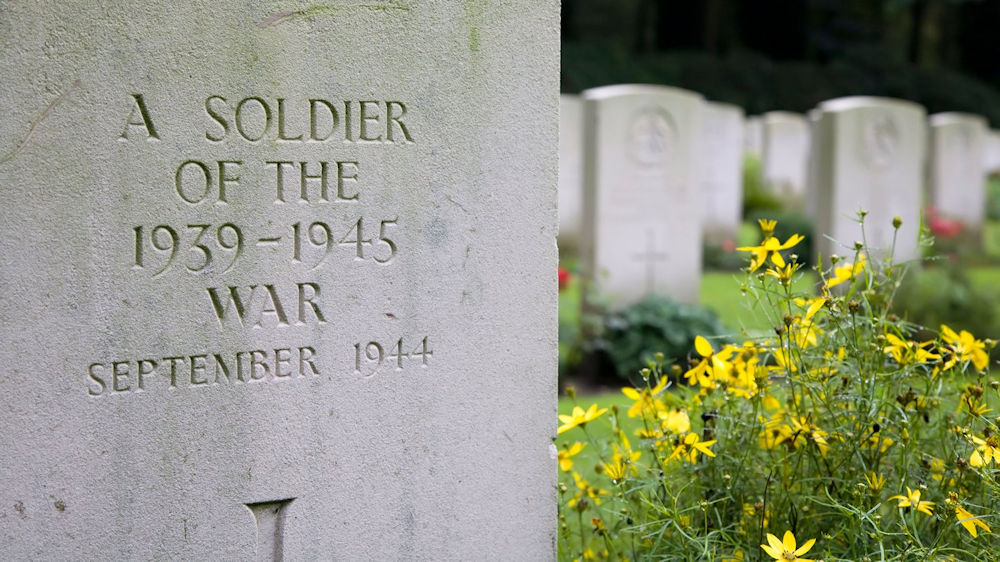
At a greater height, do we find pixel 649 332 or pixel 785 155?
pixel 785 155

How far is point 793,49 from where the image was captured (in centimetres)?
2767

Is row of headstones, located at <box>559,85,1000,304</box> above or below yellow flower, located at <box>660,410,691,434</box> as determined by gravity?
above

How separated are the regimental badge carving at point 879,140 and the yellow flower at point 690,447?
6535mm

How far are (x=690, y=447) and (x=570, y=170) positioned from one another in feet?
28.4

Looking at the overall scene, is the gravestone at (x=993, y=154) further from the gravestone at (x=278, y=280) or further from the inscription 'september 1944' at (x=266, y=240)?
the inscription 'september 1944' at (x=266, y=240)

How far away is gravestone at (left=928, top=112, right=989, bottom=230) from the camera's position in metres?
11.9

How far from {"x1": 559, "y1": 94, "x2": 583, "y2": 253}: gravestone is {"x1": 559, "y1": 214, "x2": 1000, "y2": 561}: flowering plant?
723 cm

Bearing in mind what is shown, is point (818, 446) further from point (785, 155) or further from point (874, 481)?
point (785, 155)

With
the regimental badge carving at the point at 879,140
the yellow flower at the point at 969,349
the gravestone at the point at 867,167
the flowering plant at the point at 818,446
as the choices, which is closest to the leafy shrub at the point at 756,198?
the gravestone at the point at 867,167

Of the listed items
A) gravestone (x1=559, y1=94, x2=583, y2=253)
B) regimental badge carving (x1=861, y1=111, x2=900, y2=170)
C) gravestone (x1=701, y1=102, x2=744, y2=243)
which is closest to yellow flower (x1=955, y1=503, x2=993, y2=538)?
regimental badge carving (x1=861, y1=111, x2=900, y2=170)

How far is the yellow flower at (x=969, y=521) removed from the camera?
7.35ft

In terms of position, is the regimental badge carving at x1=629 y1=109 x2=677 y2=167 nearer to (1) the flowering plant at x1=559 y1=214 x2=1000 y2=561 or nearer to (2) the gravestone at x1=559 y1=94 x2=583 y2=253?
(2) the gravestone at x1=559 y1=94 x2=583 y2=253

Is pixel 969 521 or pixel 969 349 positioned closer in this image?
pixel 969 521

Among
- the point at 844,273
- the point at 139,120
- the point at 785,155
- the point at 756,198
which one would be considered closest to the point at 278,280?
the point at 139,120
